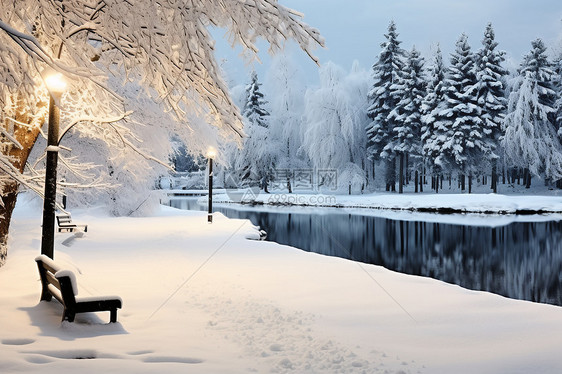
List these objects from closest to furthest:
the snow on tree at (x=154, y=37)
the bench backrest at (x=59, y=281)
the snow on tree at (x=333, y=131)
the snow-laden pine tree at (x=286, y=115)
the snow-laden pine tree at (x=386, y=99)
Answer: the snow on tree at (x=154, y=37) < the bench backrest at (x=59, y=281) < the snow on tree at (x=333, y=131) < the snow-laden pine tree at (x=386, y=99) < the snow-laden pine tree at (x=286, y=115)

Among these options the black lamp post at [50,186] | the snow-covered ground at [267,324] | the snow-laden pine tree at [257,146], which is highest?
the snow-laden pine tree at [257,146]

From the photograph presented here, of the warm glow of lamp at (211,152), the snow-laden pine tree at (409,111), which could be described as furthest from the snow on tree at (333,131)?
the warm glow of lamp at (211,152)

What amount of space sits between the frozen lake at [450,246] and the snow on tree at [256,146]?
17508mm

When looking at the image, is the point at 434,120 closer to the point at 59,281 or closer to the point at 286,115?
the point at 286,115

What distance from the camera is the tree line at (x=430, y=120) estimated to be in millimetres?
42406

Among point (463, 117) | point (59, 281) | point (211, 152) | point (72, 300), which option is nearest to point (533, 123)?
point (463, 117)

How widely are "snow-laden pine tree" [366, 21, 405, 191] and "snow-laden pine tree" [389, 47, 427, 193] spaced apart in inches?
23.6

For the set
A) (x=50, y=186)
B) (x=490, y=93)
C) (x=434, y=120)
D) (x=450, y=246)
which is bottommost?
(x=450, y=246)

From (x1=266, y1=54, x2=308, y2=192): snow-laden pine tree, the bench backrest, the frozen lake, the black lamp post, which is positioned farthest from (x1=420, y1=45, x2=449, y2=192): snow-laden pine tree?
the bench backrest

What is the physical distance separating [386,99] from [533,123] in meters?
13.0

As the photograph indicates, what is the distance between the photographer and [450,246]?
20.6 meters

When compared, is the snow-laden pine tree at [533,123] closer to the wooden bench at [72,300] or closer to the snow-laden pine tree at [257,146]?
the snow-laden pine tree at [257,146]

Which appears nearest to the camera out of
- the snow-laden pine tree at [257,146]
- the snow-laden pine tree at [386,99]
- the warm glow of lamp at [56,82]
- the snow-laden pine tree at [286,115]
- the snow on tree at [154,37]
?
the snow on tree at [154,37]

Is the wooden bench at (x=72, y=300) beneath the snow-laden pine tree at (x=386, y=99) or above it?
beneath
